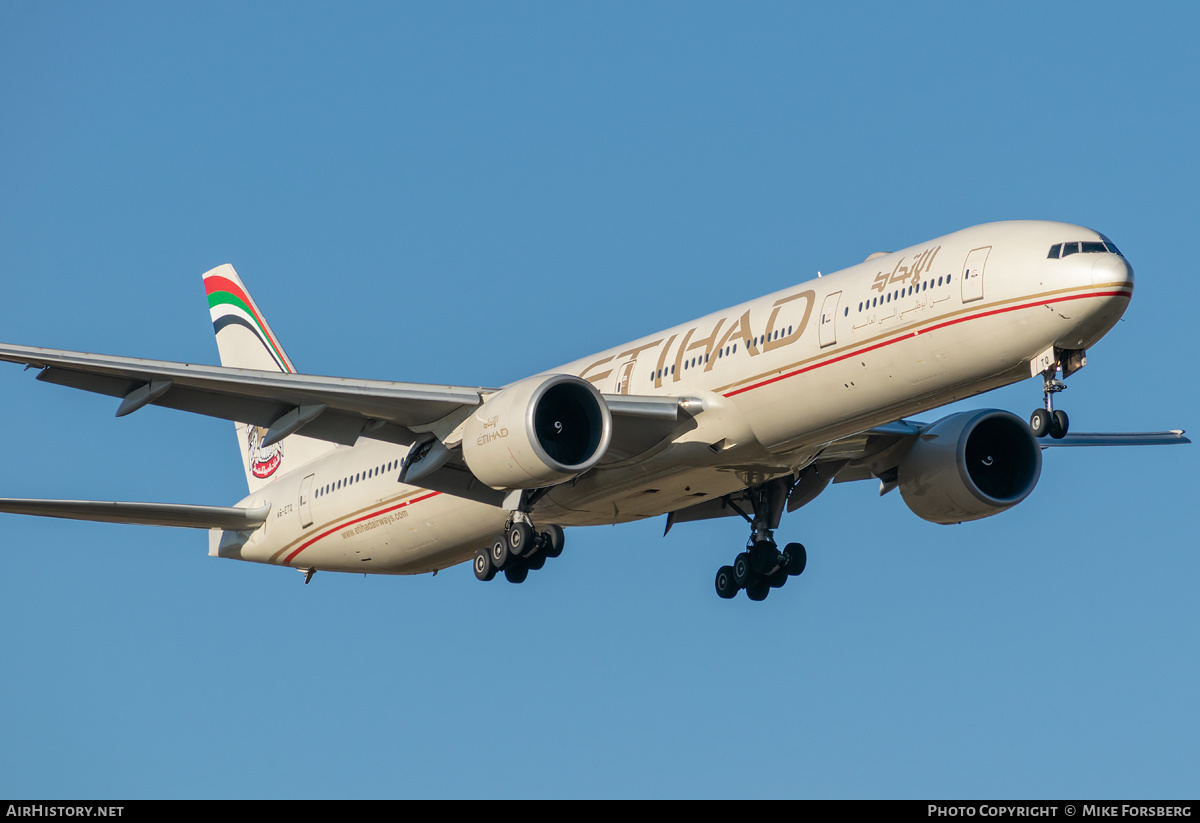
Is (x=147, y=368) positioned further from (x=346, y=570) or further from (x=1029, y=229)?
(x=1029, y=229)

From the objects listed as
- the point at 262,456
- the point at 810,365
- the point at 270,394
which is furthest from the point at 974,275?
the point at 262,456

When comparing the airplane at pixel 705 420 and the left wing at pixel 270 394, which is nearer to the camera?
the airplane at pixel 705 420

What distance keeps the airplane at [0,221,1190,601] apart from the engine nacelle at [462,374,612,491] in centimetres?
4

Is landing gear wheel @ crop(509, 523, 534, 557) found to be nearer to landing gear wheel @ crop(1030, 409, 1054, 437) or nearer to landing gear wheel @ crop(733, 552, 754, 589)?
landing gear wheel @ crop(733, 552, 754, 589)

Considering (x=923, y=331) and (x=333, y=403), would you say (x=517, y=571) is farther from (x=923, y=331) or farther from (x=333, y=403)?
(x=923, y=331)

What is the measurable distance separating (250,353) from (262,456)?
416 cm

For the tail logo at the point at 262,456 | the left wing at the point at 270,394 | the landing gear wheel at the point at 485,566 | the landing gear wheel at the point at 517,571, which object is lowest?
the landing gear wheel at the point at 517,571

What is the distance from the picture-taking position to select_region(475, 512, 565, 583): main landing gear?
102 feet

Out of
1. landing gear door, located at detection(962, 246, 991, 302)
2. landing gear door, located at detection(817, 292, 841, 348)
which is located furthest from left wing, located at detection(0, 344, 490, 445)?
landing gear door, located at detection(962, 246, 991, 302)

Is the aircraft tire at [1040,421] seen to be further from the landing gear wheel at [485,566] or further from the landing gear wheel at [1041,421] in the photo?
the landing gear wheel at [485,566]

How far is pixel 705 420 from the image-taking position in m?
29.4

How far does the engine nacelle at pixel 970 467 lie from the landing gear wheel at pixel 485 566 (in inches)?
380

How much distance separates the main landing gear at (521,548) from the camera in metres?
31.2

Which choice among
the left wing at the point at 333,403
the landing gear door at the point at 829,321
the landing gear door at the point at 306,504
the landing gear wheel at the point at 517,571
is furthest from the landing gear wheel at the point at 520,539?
the landing gear door at the point at 829,321
